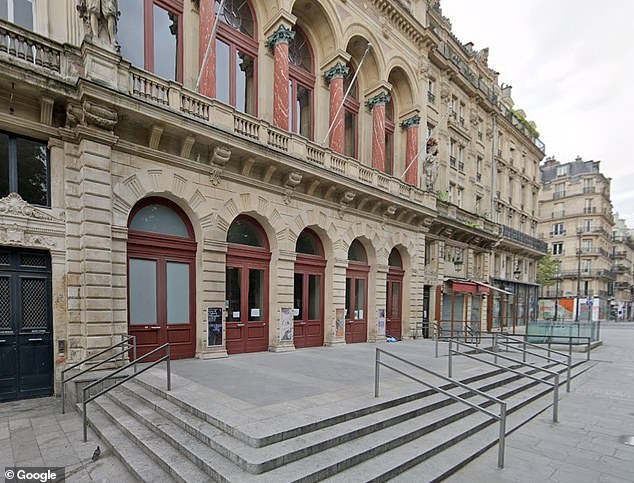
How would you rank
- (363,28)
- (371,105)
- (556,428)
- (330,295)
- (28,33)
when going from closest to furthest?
(556,428)
(28,33)
(330,295)
(363,28)
(371,105)

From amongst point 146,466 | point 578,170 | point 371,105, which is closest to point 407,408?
point 146,466

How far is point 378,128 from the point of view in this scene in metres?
15.6

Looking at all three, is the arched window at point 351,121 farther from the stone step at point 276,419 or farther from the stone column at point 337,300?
the stone step at point 276,419

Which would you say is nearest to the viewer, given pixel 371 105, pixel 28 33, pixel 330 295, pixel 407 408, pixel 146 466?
pixel 146 466

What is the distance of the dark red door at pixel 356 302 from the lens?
14094 millimetres

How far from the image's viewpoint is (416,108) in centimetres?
1722

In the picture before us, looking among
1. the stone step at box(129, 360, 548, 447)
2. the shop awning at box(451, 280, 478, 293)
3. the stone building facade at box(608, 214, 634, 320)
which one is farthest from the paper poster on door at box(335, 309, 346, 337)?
the stone building facade at box(608, 214, 634, 320)

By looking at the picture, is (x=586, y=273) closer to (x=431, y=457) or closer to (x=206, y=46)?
(x=431, y=457)

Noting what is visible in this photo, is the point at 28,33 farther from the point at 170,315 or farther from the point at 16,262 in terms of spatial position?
the point at 170,315

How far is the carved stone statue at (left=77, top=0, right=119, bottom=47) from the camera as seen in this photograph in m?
7.67

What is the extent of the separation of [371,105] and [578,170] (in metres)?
50.3

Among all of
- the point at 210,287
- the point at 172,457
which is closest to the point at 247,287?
the point at 210,287

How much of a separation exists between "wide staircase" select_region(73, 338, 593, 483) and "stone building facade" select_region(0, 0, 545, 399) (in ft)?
9.29

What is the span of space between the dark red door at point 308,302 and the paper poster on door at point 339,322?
21.1 inches
